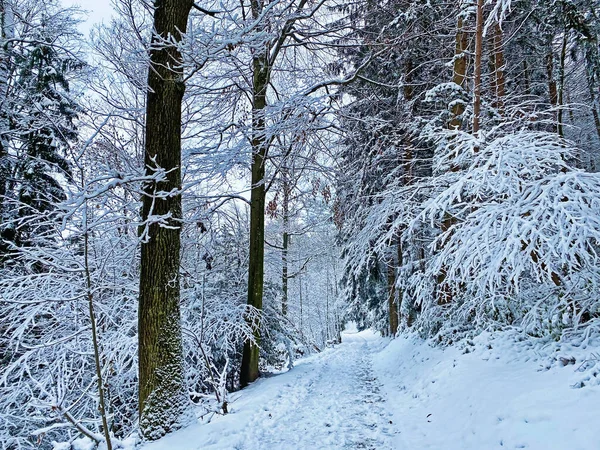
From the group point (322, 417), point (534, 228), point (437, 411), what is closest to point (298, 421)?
point (322, 417)

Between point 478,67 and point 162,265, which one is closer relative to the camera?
point 162,265

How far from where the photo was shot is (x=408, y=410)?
531cm

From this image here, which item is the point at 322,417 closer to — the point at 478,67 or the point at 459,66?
the point at 478,67

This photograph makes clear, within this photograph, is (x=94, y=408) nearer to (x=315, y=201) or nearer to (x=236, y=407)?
(x=236, y=407)

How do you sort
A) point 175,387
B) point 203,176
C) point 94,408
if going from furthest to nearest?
point 203,176 → point 94,408 → point 175,387

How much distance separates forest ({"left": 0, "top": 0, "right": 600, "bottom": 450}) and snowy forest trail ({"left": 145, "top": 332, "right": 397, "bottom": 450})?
9 centimetres

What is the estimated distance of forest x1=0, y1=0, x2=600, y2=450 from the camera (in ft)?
12.6

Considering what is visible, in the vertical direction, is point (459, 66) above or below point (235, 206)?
above

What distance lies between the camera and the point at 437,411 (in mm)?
4758

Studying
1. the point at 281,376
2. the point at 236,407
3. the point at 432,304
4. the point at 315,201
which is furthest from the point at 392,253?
the point at 236,407

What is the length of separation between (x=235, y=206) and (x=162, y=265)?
14.9ft

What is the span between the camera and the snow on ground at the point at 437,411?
10.4ft

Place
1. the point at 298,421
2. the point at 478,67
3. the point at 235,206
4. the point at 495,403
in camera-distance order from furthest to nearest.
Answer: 1. the point at 235,206
2. the point at 478,67
3. the point at 298,421
4. the point at 495,403

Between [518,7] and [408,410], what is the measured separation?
9.84 meters
